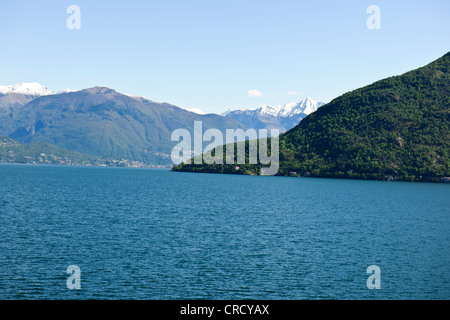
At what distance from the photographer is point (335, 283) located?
40.3 m

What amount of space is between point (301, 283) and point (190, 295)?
10810 mm

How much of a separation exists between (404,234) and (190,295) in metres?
43.4

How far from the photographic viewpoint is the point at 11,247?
160 feet

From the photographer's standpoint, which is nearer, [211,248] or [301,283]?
[301,283]

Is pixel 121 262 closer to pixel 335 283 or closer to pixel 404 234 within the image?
pixel 335 283

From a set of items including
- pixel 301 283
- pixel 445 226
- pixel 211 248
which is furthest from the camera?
pixel 445 226
